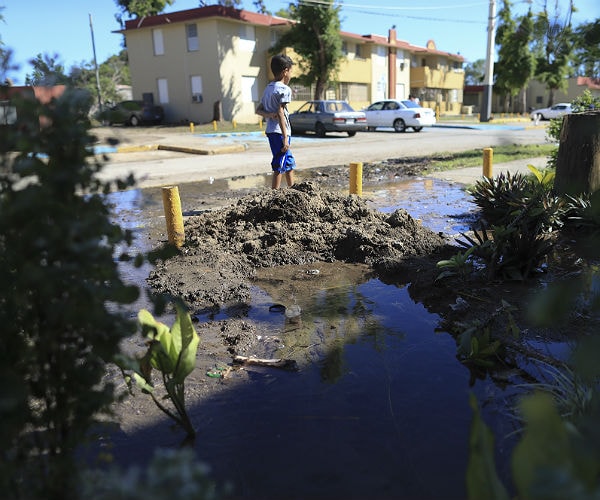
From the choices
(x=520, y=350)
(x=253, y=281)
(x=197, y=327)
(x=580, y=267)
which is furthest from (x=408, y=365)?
(x=580, y=267)

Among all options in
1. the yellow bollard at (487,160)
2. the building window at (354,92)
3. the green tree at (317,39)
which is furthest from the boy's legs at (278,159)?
the building window at (354,92)

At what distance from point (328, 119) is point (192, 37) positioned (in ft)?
46.9

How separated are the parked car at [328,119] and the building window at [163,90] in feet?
45.1

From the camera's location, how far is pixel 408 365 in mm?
3268

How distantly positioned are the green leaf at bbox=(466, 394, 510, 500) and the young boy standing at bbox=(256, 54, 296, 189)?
5.88 metres

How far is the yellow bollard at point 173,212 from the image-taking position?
5668 millimetres

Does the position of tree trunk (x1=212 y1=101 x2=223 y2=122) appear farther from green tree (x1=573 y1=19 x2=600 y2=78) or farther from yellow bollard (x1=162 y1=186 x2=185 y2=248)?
green tree (x1=573 y1=19 x2=600 y2=78)

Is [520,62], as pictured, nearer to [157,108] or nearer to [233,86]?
[233,86]

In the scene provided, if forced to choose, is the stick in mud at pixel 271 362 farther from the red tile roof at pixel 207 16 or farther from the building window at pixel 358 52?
the building window at pixel 358 52

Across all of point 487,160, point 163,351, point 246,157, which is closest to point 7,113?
point 163,351

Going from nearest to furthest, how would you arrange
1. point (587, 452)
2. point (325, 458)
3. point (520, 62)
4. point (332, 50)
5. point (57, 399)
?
point (587, 452)
point (57, 399)
point (325, 458)
point (332, 50)
point (520, 62)

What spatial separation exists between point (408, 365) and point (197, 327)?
1.58 m

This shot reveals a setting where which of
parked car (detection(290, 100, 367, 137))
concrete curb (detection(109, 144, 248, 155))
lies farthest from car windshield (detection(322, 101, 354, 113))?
concrete curb (detection(109, 144, 248, 155))

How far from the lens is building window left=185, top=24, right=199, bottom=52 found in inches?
1282
